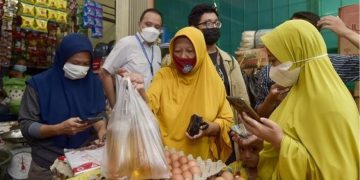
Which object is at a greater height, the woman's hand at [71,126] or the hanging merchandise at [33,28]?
the hanging merchandise at [33,28]

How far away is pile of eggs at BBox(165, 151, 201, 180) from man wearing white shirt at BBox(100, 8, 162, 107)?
122 cm

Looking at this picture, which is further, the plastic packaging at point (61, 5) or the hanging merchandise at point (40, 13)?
the plastic packaging at point (61, 5)

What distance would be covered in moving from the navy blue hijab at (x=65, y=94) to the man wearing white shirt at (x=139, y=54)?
659 mm

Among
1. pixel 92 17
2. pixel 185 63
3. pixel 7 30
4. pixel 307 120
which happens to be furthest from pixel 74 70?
pixel 92 17

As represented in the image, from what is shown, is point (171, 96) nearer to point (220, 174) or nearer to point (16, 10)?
point (220, 174)

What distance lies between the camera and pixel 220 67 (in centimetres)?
266

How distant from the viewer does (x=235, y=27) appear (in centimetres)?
496

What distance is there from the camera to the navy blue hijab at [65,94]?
2.07 m

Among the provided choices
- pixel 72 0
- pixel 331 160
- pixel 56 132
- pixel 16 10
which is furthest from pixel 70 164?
pixel 72 0

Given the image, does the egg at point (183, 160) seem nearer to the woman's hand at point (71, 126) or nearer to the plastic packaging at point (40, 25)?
the woman's hand at point (71, 126)

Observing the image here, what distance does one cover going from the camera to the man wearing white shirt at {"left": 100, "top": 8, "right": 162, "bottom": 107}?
9.39ft

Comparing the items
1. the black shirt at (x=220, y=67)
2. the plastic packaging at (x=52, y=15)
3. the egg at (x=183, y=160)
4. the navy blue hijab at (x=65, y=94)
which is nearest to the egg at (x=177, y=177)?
the egg at (x=183, y=160)

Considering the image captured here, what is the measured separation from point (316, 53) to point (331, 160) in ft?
1.49

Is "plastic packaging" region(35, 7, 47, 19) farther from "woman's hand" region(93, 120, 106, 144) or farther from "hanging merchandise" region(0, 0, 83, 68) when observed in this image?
"woman's hand" region(93, 120, 106, 144)
